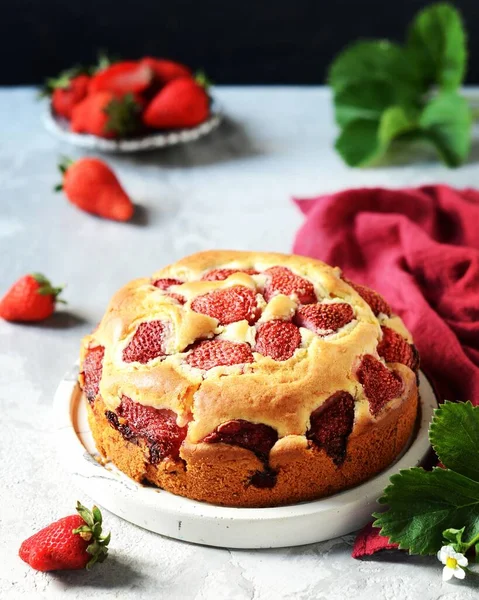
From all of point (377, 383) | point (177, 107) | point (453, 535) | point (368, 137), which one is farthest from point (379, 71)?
point (453, 535)

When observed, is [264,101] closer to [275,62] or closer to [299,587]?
[275,62]

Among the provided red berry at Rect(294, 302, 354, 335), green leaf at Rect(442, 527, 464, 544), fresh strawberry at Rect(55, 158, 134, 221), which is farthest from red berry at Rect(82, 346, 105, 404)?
fresh strawberry at Rect(55, 158, 134, 221)

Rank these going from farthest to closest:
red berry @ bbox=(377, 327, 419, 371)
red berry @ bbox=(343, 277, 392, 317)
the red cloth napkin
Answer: the red cloth napkin → red berry @ bbox=(343, 277, 392, 317) → red berry @ bbox=(377, 327, 419, 371)

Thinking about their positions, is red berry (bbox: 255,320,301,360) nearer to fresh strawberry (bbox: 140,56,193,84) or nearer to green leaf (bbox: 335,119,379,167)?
green leaf (bbox: 335,119,379,167)

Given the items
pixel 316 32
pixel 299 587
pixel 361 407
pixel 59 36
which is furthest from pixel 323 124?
pixel 299 587

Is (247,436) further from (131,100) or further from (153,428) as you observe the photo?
(131,100)

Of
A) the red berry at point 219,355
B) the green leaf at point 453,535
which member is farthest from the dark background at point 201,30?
the green leaf at point 453,535

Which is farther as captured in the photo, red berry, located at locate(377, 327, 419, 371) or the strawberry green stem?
red berry, located at locate(377, 327, 419, 371)
